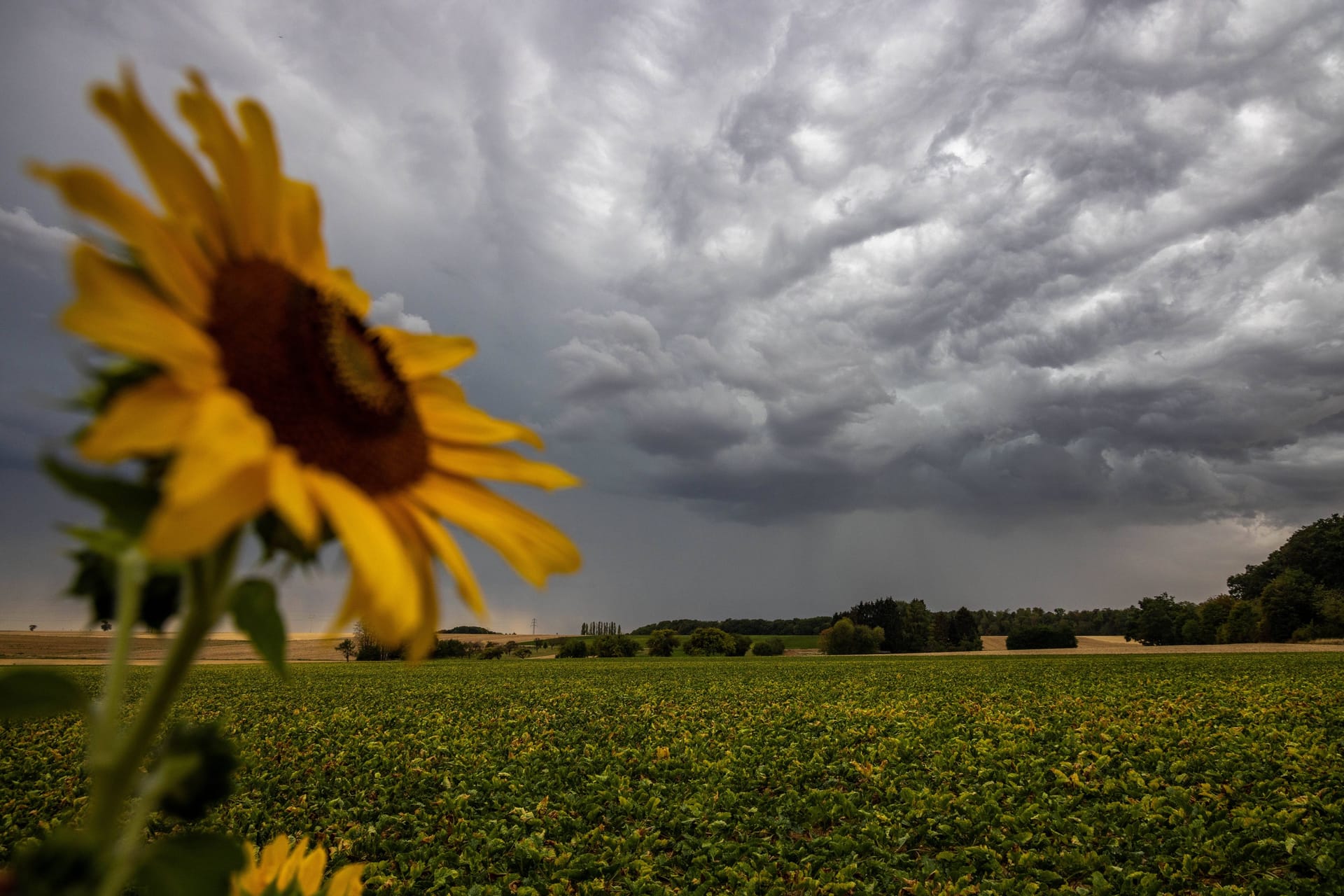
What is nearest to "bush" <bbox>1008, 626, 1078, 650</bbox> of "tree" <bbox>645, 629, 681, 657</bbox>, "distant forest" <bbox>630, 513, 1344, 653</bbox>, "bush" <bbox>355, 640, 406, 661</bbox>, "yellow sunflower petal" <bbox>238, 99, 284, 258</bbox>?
"distant forest" <bbox>630, 513, 1344, 653</bbox>

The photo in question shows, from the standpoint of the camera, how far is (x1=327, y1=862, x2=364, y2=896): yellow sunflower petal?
970mm

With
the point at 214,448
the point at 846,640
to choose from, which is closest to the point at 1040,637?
the point at 846,640

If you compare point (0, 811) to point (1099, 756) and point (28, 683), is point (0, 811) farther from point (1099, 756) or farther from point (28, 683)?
point (1099, 756)

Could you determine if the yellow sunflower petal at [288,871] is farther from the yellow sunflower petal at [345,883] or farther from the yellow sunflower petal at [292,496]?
the yellow sunflower petal at [292,496]

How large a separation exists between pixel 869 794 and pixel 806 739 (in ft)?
11.0

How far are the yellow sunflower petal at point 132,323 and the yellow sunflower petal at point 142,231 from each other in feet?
0.07

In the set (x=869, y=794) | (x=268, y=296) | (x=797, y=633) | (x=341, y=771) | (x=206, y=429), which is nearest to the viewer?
(x=206, y=429)

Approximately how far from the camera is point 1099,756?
11477 mm

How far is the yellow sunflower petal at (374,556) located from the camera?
0.44 m

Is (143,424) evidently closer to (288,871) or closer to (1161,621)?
(288,871)

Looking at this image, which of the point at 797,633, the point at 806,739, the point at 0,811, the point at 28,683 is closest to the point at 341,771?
the point at 0,811

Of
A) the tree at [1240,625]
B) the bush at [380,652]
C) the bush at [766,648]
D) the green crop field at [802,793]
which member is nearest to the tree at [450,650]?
the bush at [380,652]

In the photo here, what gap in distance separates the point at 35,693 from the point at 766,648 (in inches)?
2604

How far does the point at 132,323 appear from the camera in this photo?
17.0 inches
